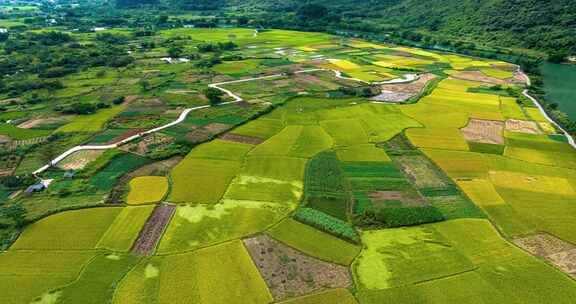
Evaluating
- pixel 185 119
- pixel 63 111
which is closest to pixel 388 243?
pixel 185 119

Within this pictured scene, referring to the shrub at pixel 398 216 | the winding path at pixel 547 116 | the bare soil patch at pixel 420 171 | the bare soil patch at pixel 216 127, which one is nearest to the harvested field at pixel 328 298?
the shrub at pixel 398 216

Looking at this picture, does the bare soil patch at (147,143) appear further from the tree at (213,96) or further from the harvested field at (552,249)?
the harvested field at (552,249)

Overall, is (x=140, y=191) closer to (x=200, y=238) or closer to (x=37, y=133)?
(x=200, y=238)

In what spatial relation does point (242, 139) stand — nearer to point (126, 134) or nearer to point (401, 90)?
point (126, 134)

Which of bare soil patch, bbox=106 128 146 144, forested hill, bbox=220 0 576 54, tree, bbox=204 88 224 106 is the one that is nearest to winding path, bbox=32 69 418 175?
bare soil patch, bbox=106 128 146 144

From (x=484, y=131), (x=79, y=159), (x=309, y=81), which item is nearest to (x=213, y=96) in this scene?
(x=309, y=81)

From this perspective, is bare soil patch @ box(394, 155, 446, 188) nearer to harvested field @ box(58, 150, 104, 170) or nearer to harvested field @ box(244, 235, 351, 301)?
harvested field @ box(244, 235, 351, 301)
